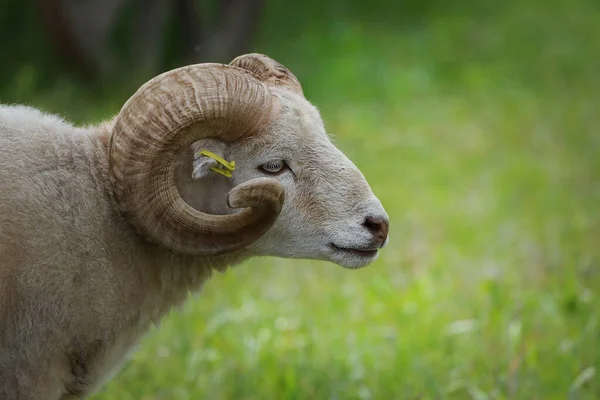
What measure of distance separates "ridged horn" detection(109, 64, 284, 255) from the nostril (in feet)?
1.46

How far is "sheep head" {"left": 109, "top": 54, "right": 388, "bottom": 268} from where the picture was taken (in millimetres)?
4121

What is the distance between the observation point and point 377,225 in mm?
4391

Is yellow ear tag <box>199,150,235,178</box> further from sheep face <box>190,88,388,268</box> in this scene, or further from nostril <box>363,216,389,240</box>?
nostril <box>363,216,389,240</box>

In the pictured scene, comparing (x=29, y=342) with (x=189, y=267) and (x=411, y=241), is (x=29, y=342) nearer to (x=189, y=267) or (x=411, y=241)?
(x=189, y=267)

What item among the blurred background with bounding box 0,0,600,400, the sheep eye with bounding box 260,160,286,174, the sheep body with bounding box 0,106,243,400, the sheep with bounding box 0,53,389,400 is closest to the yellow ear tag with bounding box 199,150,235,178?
the sheep with bounding box 0,53,389,400

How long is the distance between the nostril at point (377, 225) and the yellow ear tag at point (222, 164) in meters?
0.64

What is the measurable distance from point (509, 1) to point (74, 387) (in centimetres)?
1404

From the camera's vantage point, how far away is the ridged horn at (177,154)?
4.11 metres

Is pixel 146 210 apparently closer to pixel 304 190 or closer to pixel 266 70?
pixel 304 190

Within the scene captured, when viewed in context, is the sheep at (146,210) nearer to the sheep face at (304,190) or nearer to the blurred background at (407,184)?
the sheep face at (304,190)

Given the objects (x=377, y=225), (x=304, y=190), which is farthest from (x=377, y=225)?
(x=304, y=190)

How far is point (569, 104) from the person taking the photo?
12.5 m

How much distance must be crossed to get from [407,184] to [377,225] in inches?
Answer: 227

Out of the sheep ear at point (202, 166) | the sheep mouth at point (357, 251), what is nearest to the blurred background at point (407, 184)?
the sheep mouth at point (357, 251)
